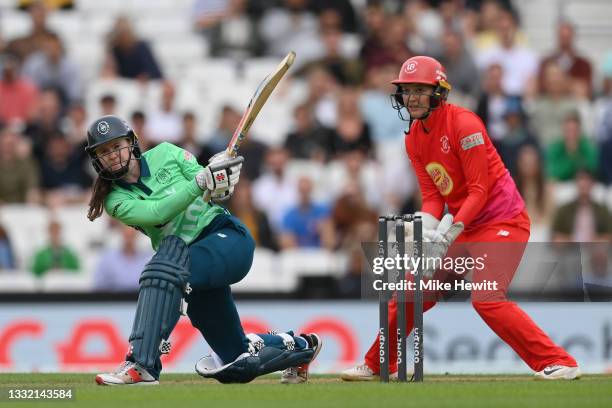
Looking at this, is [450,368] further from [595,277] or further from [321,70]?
[321,70]

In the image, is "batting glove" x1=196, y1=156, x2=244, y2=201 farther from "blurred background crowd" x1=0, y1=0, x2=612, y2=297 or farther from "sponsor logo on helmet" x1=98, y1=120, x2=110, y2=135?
"blurred background crowd" x1=0, y1=0, x2=612, y2=297

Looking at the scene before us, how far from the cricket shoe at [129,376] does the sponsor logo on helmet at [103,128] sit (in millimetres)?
1303

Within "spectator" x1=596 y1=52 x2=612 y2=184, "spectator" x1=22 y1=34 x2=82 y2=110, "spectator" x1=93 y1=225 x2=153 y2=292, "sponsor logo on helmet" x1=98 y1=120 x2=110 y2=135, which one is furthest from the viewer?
"spectator" x1=22 y1=34 x2=82 y2=110

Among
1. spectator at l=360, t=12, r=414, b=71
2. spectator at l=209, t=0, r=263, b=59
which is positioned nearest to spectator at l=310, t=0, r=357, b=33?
spectator at l=360, t=12, r=414, b=71

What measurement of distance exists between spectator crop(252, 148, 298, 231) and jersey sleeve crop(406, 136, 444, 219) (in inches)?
213

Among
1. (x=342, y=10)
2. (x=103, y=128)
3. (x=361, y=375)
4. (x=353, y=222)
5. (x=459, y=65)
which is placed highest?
(x=342, y=10)

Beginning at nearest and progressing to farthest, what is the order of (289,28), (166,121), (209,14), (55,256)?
(55,256) → (166,121) → (289,28) → (209,14)

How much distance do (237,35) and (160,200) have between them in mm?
8512

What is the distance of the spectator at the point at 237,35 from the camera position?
1587 cm

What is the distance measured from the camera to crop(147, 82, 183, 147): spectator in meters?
14.5

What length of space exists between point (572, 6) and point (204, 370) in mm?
10427

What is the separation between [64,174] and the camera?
45.6ft
